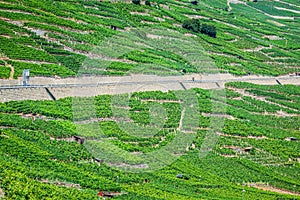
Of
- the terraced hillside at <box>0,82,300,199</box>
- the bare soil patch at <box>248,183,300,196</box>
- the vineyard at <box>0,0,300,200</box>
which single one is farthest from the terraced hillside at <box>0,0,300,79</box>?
the bare soil patch at <box>248,183,300,196</box>

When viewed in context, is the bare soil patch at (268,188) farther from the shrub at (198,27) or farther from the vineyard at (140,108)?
the shrub at (198,27)

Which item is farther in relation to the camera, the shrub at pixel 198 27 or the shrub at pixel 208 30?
the shrub at pixel 208 30

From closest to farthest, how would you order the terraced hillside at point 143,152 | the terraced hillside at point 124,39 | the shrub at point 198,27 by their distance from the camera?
the terraced hillside at point 143,152 < the terraced hillside at point 124,39 < the shrub at point 198,27

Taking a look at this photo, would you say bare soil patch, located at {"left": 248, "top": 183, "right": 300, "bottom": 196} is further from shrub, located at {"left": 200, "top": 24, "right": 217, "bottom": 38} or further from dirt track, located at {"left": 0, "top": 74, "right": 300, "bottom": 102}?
shrub, located at {"left": 200, "top": 24, "right": 217, "bottom": 38}

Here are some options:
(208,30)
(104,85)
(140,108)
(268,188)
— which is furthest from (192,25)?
(268,188)

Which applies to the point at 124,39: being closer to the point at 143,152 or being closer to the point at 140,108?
the point at 140,108

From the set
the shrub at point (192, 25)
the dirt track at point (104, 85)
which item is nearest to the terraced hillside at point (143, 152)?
the dirt track at point (104, 85)
